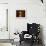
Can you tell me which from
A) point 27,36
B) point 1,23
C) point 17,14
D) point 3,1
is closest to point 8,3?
point 3,1

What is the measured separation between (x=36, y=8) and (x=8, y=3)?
1.09m

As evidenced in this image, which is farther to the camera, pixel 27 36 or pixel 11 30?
pixel 11 30

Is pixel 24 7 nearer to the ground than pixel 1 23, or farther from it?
farther from it

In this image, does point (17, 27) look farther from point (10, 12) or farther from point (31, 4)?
point (31, 4)

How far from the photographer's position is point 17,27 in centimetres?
458

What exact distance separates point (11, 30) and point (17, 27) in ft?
0.86

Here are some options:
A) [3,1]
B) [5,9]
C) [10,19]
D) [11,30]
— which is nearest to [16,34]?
[11,30]

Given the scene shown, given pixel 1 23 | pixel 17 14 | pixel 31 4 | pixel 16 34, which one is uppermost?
pixel 31 4

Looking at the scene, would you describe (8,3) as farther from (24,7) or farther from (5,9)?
(24,7)

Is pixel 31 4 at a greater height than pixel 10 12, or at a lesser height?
greater

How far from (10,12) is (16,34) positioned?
884 millimetres

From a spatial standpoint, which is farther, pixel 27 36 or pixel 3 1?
pixel 3 1

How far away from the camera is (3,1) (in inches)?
181

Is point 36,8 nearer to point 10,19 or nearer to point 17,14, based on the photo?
point 17,14
